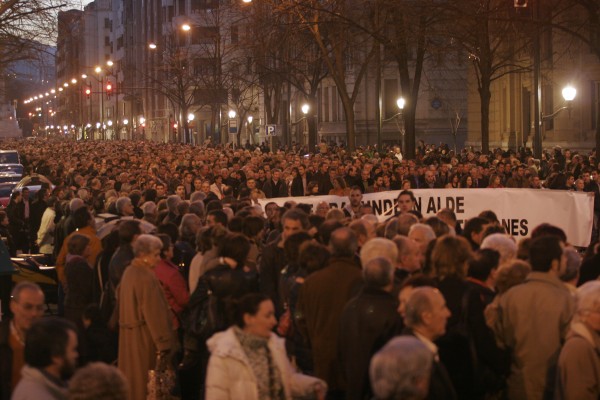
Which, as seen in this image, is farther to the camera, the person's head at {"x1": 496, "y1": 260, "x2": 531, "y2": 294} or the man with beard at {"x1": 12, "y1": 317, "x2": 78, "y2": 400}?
the person's head at {"x1": 496, "y1": 260, "x2": 531, "y2": 294}

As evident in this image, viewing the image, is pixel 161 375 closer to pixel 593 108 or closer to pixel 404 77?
pixel 404 77

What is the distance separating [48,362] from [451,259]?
3130 millimetres

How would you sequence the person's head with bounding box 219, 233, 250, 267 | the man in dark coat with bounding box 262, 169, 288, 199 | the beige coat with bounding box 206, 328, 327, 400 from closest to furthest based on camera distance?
the beige coat with bounding box 206, 328, 327, 400 < the person's head with bounding box 219, 233, 250, 267 < the man in dark coat with bounding box 262, 169, 288, 199

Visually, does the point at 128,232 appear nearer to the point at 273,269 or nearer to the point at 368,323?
the point at 273,269

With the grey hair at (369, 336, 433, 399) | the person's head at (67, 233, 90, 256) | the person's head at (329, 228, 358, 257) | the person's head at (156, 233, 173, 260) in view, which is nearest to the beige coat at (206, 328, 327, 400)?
the grey hair at (369, 336, 433, 399)

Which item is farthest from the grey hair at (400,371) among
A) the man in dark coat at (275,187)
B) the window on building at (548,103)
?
the window on building at (548,103)

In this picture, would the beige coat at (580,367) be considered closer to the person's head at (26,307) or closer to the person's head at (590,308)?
the person's head at (590,308)

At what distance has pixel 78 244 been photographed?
456 inches

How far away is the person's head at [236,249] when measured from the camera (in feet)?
32.1

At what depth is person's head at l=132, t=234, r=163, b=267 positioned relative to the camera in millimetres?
10070

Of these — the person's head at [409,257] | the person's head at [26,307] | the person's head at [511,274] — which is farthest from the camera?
the person's head at [409,257]

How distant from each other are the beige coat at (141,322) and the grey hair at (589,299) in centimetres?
399

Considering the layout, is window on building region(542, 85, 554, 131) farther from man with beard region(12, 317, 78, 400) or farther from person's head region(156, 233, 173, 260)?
man with beard region(12, 317, 78, 400)

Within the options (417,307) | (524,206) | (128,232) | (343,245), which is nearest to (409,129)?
(524,206)
